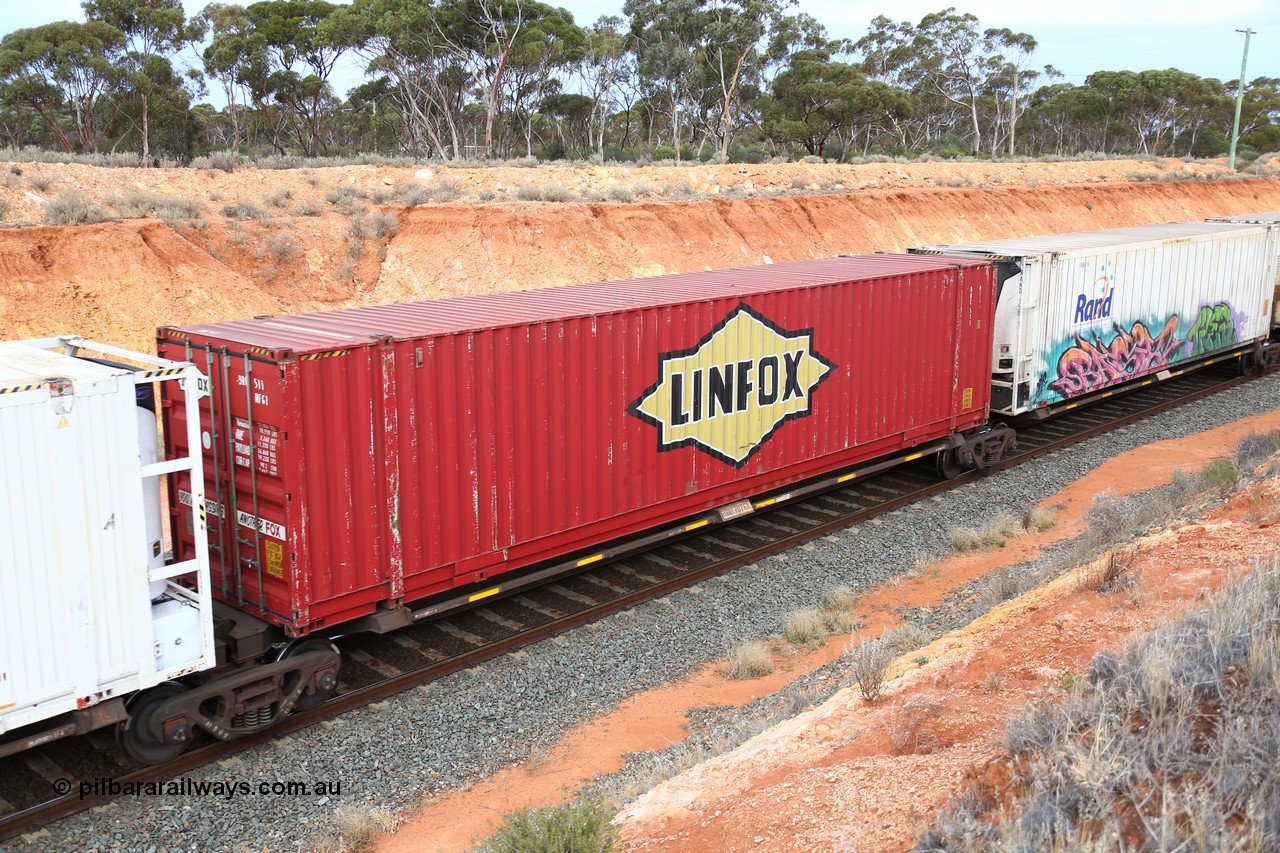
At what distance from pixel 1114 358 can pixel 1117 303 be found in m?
1.06

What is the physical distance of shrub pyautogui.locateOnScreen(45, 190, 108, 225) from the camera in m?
21.3

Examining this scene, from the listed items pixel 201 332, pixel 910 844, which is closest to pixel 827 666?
pixel 910 844

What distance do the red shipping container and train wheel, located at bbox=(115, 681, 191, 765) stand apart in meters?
1.11

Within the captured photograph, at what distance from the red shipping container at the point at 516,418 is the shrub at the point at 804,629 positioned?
198 centimetres

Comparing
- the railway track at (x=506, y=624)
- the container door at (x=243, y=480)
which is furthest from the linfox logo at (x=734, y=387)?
the container door at (x=243, y=480)

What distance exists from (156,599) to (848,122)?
184 ft

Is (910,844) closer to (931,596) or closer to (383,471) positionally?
(383,471)

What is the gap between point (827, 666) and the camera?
10.6 meters

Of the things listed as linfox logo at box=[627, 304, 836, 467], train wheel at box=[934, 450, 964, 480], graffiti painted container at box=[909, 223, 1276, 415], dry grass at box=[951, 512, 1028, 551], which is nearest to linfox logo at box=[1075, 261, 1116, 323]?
graffiti painted container at box=[909, 223, 1276, 415]

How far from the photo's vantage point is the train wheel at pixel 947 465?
17141 millimetres

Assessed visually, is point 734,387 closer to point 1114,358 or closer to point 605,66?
point 1114,358

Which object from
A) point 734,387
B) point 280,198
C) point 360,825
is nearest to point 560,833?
point 360,825

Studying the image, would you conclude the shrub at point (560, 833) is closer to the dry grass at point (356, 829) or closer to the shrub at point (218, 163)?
the dry grass at point (356, 829)

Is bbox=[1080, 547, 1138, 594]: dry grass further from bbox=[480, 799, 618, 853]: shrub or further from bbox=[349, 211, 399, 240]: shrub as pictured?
bbox=[349, 211, 399, 240]: shrub
